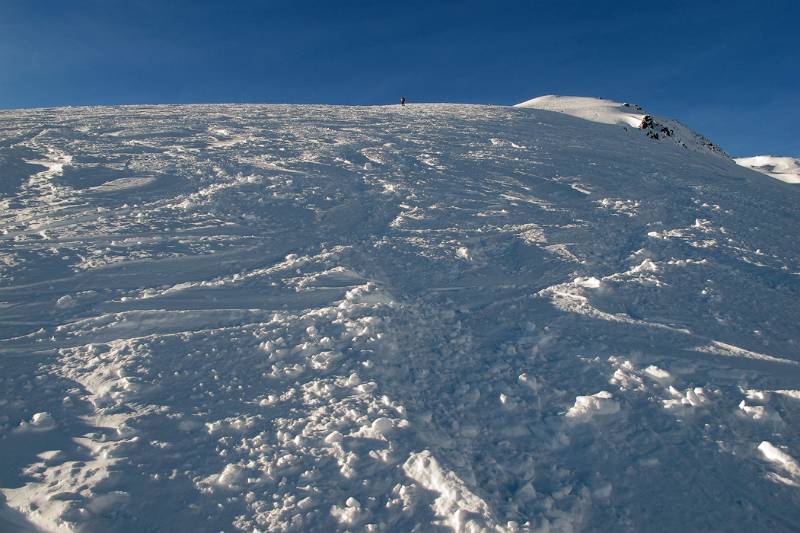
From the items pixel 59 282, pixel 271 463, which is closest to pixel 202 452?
pixel 271 463

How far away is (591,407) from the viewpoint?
4.11 metres

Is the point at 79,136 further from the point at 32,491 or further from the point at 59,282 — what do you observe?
the point at 32,491

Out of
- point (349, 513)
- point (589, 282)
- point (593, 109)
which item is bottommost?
point (349, 513)

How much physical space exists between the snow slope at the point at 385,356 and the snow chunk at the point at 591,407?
0.06 feet

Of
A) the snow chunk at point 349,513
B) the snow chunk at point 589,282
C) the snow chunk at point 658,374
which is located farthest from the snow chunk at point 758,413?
the snow chunk at point 349,513

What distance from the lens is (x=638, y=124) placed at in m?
23.3

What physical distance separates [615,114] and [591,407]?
78.8ft

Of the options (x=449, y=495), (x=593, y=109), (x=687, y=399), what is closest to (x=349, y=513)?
(x=449, y=495)

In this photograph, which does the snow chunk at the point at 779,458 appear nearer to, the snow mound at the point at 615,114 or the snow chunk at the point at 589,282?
the snow chunk at the point at 589,282

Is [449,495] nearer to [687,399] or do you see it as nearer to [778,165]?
[687,399]

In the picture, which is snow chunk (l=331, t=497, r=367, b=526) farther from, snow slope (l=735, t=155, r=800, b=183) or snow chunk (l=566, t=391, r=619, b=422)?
snow slope (l=735, t=155, r=800, b=183)

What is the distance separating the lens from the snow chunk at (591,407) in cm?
406

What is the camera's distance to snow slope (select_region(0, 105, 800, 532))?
3.29 meters

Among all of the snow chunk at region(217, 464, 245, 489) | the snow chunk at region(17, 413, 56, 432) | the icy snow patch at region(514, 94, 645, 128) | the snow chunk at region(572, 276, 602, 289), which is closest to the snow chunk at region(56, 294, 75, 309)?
the snow chunk at region(17, 413, 56, 432)
